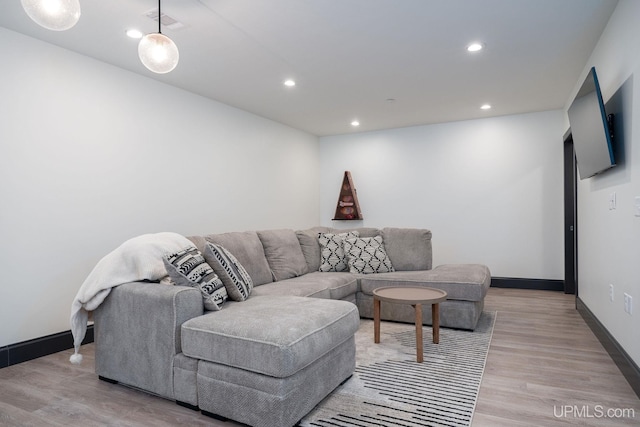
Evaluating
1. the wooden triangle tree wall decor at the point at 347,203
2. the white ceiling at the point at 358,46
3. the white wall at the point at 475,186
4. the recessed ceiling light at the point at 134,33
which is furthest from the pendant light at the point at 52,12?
the white wall at the point at 475,186

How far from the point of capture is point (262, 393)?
1.85 m

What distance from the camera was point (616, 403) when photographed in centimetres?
212

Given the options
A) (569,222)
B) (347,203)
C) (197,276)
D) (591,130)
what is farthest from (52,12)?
(569,222)

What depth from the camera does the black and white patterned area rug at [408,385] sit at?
2006 mm

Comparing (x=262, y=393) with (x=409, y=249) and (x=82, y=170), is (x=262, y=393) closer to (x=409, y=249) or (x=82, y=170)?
(x=82, y=170)

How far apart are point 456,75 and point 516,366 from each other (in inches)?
107

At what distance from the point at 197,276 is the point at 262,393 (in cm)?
91

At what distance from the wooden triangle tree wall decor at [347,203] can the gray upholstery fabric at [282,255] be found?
→ 7.90 feet

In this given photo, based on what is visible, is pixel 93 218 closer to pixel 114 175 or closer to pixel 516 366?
pixel 114 175

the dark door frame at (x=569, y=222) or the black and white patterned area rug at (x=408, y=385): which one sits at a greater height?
the dark door frame at (x=569, y=222)

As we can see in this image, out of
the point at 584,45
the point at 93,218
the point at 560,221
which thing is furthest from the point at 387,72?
the point at 560,221

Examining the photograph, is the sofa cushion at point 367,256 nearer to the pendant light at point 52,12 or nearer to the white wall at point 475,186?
the white wall at point 475,186

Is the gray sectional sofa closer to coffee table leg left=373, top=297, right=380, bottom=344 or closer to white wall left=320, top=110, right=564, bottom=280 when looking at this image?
coffee table leg left=373, top=297, right=380, bottom=344

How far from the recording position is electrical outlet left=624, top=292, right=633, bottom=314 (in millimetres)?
2340
